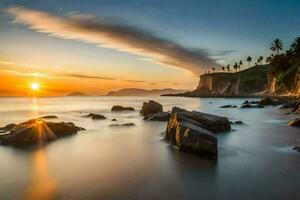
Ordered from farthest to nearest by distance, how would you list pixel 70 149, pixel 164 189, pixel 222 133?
pixel 222 133
pixel 70 149
pixel 164 189

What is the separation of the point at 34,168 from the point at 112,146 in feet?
21.8

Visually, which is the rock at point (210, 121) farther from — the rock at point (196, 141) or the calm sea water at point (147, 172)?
the rock at point (196, 141)

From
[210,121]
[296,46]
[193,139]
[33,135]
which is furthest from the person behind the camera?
[296,46]

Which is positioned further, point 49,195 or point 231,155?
point 231,155

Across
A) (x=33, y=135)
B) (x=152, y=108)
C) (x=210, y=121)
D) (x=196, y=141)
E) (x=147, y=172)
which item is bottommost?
(x=147, y=172)

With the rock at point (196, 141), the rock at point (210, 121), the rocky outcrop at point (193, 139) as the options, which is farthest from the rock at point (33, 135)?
the rock at point (210, 121)

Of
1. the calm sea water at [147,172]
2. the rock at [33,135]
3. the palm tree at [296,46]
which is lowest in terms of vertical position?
the calm sea water at [147,172]

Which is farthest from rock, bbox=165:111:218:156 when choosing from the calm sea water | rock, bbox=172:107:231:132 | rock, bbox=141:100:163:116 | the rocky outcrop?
rock, bbox=141:100:163:116

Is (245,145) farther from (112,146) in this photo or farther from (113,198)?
(113,198)

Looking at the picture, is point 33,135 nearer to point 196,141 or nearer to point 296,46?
point 196,141

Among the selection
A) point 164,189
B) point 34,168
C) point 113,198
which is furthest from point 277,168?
point 34,168

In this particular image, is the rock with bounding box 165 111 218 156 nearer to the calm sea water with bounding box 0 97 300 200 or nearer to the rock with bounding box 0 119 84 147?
the calm sea water with bounding box 0 97 300 200

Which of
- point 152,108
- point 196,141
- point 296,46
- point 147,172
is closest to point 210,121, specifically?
point 196,141

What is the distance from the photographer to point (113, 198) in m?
9.87
